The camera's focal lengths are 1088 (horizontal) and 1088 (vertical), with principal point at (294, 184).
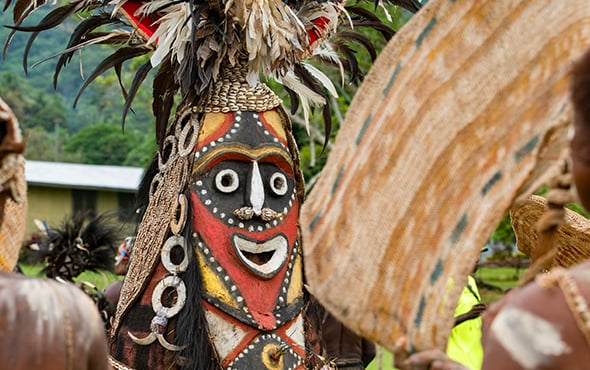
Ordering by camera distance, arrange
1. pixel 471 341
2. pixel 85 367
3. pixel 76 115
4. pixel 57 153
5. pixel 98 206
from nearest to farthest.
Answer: pixel 85 367, pixel 471 341, pixel 98 206, pixel 57 153, pixel 76 115

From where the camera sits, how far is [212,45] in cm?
522

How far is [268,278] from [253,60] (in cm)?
107

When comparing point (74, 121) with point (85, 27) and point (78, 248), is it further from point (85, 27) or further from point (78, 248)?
point (85, 27)

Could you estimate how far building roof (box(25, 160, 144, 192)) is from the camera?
2742 cm

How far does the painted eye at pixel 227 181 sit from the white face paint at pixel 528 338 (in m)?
2.97

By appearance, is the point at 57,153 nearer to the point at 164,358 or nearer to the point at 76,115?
the point at 76,115

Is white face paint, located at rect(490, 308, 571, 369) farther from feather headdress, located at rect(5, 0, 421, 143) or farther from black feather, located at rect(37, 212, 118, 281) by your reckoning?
black feather, located at rect(37, 212, 118, 281)

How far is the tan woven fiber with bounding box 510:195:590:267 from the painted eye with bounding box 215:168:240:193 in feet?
4.44

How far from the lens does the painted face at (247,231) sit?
5.07 metres

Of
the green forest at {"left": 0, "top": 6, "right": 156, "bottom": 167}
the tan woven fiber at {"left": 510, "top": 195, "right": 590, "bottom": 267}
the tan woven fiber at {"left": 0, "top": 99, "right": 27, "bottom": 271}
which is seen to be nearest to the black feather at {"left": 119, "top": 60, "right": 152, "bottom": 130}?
the tan woven fiber at {"left": 510, "top": 195, "right": 590, "bottom": 267}

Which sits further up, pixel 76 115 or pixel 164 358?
pixel 164 358

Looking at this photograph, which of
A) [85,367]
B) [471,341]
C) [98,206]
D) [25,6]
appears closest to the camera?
[85,367]

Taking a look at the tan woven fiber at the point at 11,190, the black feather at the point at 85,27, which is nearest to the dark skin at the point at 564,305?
the tan woven fiber at the point at 11,190

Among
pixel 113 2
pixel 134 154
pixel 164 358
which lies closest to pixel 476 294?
pixel 164 358
